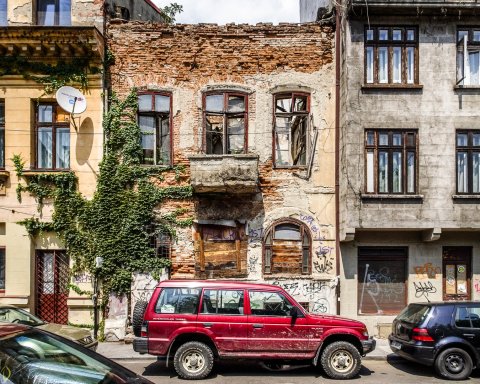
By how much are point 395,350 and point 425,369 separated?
0.81 meters

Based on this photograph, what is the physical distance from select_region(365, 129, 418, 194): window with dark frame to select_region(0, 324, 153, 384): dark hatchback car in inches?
430

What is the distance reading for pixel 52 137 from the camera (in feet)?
49.1

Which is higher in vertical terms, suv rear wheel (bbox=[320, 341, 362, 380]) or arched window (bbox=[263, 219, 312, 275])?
arched window (bbox=[263, 219, 312, 275])

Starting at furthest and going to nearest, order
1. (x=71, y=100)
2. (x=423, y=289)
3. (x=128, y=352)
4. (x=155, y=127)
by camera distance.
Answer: (x=155, y=127) → (x=423, y=289) → (x=71, y=100) → (x=128, y=352)

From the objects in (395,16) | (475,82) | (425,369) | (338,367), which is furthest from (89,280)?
(475,82)

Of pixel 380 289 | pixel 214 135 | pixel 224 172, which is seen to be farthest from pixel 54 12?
pixel 380 289

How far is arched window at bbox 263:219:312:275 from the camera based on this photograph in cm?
1463

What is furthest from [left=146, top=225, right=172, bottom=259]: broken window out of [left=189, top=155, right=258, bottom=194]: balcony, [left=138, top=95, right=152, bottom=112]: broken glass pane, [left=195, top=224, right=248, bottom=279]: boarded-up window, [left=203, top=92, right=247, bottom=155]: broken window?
[left=138, top=95, right=152, bottom=112]: broken glass pane

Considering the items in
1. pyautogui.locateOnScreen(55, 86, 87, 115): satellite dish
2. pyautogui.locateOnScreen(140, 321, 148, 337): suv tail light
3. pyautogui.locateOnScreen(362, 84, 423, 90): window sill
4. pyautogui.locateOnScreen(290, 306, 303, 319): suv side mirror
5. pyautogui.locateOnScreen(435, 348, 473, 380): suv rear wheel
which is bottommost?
pyautogui.locateOnScreen(435, 348, 473, 380): suv rear wheel

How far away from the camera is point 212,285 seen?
9977 mm

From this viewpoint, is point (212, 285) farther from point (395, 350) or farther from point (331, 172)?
point (331, 172)

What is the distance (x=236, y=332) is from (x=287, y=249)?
17.4ft

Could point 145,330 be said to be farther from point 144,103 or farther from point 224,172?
point 144,103

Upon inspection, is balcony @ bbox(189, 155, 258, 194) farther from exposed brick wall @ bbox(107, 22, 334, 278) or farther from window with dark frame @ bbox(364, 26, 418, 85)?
window with dark frame @ bbox(364, 26, 418, 85)
